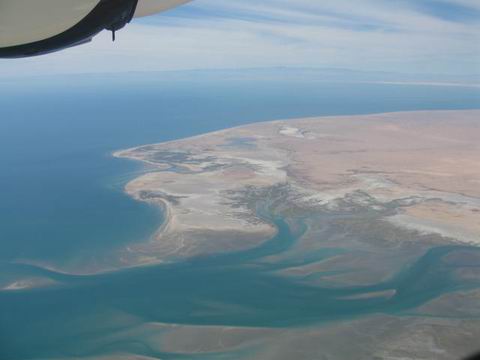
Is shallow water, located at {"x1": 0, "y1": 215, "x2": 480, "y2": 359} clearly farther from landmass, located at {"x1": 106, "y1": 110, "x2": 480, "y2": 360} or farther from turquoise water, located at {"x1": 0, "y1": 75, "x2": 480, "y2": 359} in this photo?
landmass, located at {"x1": 106, "y1": 110, "x2": 480, "y2": 360}

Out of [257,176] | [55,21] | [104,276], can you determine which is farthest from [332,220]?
[55,21]

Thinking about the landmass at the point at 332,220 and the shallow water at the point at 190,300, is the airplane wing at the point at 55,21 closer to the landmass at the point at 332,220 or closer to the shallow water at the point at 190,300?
the landmass at the point at 332,220

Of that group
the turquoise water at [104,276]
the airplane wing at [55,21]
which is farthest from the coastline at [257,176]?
the airplane wing at [55,21]

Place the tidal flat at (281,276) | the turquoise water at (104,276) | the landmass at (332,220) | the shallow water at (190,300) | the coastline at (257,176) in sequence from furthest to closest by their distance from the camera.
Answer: the coastline at (257,176) < the turquoise water at (104,276) < the shallow water at (190,300) < the tidal flat at (281,276) < the landmass at (332,220)

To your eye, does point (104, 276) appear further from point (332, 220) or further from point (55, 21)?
point (55, 21)

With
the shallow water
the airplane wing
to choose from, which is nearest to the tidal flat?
the shallow water
